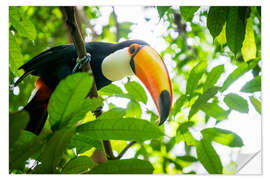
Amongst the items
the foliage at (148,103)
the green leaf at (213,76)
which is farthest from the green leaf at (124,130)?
the green leaf at (213,76)

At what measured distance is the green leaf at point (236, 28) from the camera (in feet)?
4.37

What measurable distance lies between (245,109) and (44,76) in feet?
3.62

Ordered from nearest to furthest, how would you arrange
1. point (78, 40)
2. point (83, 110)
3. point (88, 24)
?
1. point (83, 110)
2. point (78, 40)
3. point (88, 24)

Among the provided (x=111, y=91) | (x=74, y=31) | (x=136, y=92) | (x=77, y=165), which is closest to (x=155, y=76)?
(x=136, y=92)

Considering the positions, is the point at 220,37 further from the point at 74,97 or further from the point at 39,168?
the point at 39,168

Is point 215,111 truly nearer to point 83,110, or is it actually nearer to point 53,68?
point 83,110

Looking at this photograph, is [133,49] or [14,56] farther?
[133,49]

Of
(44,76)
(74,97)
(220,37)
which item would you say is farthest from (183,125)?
(44,76)

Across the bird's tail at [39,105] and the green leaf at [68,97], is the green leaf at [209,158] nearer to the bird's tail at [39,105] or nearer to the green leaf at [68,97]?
the green leaf at [68,97]

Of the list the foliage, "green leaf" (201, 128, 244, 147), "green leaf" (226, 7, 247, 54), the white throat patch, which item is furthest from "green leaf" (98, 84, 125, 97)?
"green leaf" (226, 7, 247, 54)

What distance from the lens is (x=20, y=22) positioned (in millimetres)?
1495

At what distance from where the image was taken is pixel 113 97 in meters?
1.54

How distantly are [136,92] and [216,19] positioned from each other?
0.52 metres

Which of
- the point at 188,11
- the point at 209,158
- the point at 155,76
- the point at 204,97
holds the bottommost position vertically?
the point at 209,158
